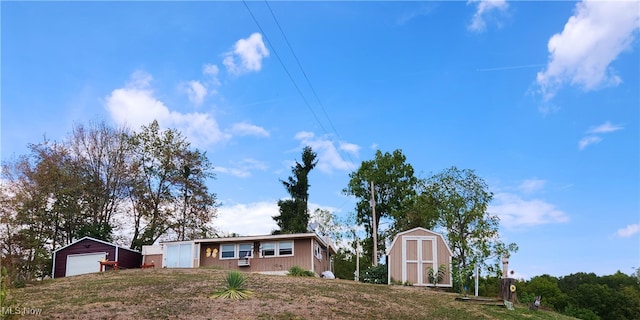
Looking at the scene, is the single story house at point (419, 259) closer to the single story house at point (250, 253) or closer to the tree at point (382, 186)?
the single story house at point (250, 253)

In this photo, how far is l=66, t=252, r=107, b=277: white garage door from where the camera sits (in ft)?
107

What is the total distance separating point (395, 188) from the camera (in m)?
47.0

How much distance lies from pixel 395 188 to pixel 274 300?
3111cm

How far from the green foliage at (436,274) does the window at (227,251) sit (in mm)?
12124

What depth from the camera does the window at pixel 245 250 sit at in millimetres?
31984

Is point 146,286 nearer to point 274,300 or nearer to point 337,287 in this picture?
point 274,300

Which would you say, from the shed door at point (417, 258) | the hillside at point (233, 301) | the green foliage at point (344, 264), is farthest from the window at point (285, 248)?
the green foliage at point (344, 264)

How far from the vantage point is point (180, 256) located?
32344 millimetres

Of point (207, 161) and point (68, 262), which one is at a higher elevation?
point (207, 161)

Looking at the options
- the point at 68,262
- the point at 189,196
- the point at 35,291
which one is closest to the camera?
the point at 35,291

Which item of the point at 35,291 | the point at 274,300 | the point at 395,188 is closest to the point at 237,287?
the point at 274,300

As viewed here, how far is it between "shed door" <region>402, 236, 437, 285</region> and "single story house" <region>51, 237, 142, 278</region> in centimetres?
1752

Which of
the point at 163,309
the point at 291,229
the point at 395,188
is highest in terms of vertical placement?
the point at 395,188

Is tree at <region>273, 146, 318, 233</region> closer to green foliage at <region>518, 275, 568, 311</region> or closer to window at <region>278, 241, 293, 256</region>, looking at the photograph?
window at <region>278, 241, 293, 256</region>
